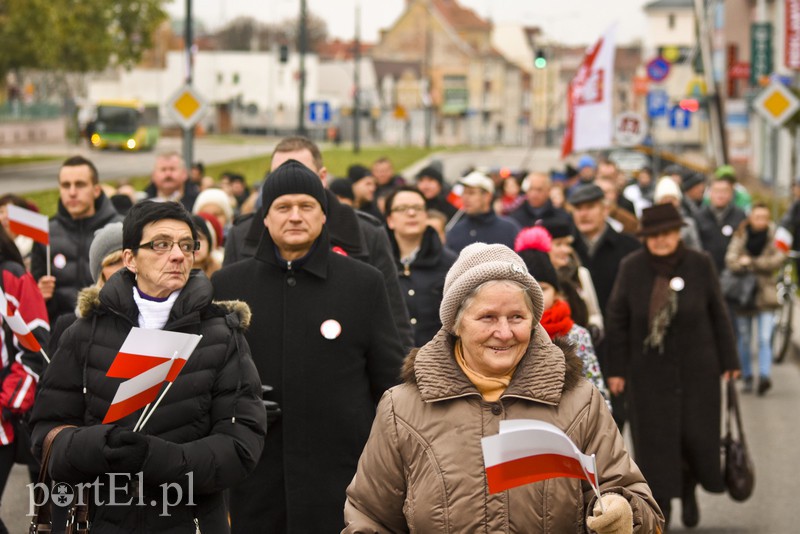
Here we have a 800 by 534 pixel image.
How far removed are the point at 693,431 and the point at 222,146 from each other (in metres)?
68.5

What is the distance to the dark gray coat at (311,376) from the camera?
6.10 m

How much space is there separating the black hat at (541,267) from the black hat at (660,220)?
2175 mm

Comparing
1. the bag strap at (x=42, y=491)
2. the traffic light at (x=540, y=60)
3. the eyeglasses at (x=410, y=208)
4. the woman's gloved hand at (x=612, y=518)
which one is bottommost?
the bag strap at (x=42, y=491)

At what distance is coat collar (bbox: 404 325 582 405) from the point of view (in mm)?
4199

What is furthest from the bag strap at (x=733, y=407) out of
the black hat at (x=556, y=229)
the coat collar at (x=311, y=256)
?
the coat collar at (x=311, y=256)

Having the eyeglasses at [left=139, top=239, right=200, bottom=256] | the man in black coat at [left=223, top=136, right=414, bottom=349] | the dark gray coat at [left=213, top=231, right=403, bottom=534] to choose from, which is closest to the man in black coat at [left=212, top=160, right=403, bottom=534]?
the dark gray coat at [left=213, top=231, right=403, bottom=534]

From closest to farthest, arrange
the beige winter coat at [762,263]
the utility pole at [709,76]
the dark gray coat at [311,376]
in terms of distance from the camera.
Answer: the dark gray coat at [311,376] → the beige winter coat at [762,263] → the utility pole at [709,76]

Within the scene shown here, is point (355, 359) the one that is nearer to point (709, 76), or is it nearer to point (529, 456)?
point (529, 456)

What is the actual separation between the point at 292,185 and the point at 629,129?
82.1ft

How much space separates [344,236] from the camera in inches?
281

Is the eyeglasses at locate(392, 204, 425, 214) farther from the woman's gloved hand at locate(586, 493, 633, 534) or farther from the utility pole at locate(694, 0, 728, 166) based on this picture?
the utility pole at locate(694, 0, 728, 166)

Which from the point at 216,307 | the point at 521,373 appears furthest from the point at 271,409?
the point at 521,373

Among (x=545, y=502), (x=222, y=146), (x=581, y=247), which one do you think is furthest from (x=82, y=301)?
(x=222, y=146)

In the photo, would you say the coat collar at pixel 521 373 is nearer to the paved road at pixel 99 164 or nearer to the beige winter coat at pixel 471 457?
the beige winter coat at pixel 471 457
